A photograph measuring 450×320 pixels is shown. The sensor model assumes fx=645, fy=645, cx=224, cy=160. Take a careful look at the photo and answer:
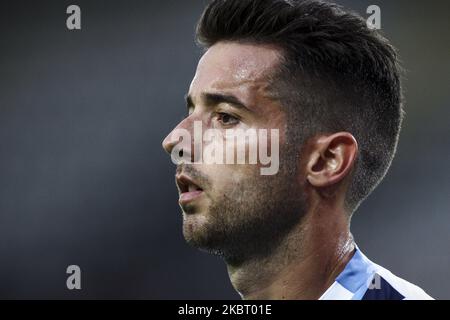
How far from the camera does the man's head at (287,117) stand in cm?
289

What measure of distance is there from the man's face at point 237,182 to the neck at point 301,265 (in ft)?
0.20

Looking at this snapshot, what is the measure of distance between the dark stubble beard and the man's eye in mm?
247

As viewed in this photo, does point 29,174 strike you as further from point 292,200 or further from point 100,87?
point 292,200

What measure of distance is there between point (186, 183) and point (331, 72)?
85 cm

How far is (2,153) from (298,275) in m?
4.46

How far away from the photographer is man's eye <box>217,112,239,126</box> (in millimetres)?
2928

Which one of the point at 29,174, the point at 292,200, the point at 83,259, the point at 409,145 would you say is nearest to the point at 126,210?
the point at 83,259

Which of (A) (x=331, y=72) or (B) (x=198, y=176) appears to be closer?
(B) (x=198, y=176)

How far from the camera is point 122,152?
6.43 meters

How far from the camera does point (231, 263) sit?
9.86 feet

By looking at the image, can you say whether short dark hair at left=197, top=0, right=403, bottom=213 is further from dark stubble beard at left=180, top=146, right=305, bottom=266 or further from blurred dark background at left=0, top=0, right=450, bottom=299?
blurred dark background at left=0, top=0, right=450, bottom=299

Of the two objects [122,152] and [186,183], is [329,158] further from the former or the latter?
[122,152]

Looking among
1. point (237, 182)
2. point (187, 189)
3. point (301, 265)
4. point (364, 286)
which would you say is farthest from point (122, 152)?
point (364, 286)

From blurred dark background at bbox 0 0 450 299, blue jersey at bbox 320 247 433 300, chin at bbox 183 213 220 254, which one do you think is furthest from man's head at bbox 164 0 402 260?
blurred dark background at bbox 0 0 450 299
